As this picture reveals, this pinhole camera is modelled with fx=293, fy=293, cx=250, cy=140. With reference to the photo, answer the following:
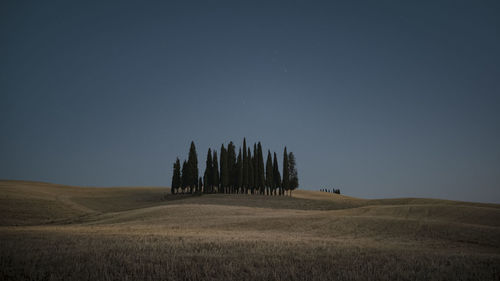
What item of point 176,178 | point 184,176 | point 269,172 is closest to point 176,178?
point 176,178

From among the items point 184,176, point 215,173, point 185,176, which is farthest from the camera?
point 184,176

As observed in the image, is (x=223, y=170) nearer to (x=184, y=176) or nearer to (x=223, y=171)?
(x=223, y=171)

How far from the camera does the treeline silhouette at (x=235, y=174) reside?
65.2 metres

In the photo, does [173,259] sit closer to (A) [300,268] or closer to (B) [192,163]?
(A) [300,268]

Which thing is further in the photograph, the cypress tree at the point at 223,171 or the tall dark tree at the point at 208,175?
the tall dark tree at the point at 208,175

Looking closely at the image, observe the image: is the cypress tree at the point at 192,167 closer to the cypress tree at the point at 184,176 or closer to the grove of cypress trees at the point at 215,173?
the cypress tree at the point at 184,176

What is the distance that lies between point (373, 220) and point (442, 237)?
4.95 meters

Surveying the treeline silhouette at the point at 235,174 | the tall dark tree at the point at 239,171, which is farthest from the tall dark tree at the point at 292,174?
the tall dark tree at the point at 239,171

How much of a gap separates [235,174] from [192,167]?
9814 millimetres

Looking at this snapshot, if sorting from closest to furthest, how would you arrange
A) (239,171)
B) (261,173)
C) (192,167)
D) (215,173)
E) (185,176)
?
1. (239,171)
2. (192,167)
3. (215,173)
4. (261,173)
5. (185,176)

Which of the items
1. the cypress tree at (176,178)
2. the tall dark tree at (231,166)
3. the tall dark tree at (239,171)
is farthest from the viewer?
the cypress tree at (176,178)

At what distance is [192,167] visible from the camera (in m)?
65.9

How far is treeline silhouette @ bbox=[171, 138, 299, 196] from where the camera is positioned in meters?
65.2

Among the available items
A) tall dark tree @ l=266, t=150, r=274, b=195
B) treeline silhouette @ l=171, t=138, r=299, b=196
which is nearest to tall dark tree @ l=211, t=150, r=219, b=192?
treeline silhouette @ l=171, t=138, r=299, b=196
